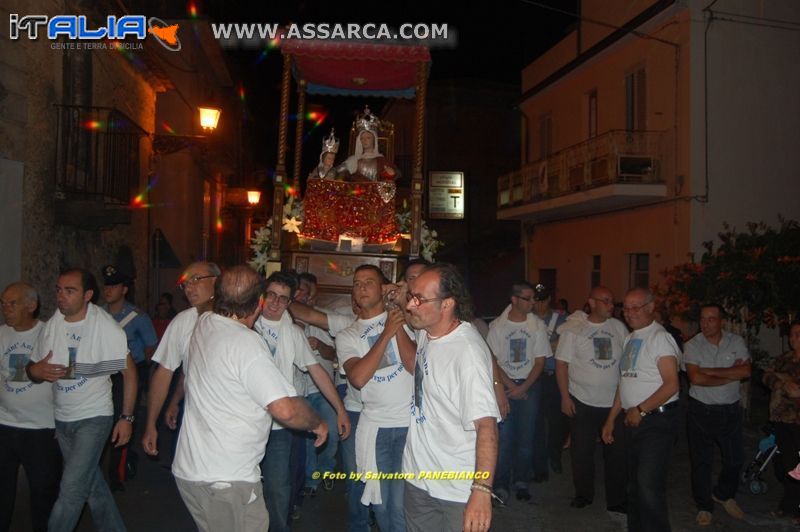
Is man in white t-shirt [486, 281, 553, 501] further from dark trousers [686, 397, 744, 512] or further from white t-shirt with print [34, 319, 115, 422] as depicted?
white t-shirt with print [34, 319, 115, 422]

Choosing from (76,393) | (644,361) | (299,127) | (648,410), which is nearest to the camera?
(76,393)

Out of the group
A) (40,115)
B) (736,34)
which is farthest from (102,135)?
(736,34)

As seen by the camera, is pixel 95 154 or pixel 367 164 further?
pixel 95 154

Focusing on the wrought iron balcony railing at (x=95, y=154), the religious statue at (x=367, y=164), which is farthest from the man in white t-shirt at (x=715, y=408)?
the wrought iron balcony railing at (x=95, y=154)

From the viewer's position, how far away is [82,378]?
5.02 metres

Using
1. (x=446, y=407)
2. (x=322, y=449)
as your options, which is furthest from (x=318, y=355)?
(x=446, y=407)

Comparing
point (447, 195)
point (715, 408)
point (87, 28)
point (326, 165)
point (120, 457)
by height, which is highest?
point (87, 28)

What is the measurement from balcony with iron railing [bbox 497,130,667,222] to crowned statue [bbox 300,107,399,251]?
8.64 meters

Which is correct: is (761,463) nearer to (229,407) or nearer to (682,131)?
(229,407)

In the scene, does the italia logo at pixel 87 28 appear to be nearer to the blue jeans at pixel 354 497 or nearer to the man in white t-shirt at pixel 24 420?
the man in white t-shirt at pixel 24 420

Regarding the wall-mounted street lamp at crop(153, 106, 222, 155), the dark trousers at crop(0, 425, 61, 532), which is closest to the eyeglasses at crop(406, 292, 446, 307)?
the dark trousers at crop(0, 425, 61, 532)

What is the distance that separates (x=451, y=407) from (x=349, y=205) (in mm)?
6352

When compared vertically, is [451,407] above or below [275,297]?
below

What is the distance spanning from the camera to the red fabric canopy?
969 cm
